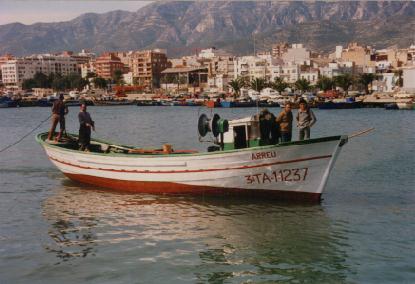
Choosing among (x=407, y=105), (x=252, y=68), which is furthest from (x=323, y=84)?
(x=407, y=105)

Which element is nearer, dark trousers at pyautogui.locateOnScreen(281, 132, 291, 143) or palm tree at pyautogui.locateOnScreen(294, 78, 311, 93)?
dark trousers at pyautogui.locateOnScreen(281, 132, 291, 143)

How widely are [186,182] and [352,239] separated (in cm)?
603

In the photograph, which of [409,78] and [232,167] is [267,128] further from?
[409,78]

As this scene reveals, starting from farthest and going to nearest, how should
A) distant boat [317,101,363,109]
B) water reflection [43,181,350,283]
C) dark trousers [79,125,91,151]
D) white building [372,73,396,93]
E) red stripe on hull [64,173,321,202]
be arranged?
white building [372,73,396,93] → distant boat [317,101,363,109] → dark trousers [79,125,91,151] → red stripe on hull [64,173,321,202] → water reflection [43,181,350,283]

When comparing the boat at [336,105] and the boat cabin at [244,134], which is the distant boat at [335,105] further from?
the boat cabin at [244,134]

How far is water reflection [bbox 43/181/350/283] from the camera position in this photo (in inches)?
452

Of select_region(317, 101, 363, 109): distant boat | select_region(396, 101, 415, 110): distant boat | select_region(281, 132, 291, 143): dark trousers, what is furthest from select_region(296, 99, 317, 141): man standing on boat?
select_region(317, 101, 363, 109): distant boat

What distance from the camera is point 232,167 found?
16.5 meters

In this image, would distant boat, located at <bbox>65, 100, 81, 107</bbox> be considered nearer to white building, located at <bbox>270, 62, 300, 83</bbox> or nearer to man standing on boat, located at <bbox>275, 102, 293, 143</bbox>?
white building, located at <bbox>270, 62, 300, 83</bbox>

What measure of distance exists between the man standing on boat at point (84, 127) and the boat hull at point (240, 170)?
224cm

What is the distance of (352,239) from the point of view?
524 inches

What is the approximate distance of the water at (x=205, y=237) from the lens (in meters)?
11.2

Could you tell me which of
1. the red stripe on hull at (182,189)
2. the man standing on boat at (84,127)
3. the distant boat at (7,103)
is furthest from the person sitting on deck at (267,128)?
the distant boat at (7,103)

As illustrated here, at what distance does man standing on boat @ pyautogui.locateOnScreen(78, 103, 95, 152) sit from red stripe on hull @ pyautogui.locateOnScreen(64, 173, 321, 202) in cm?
126
